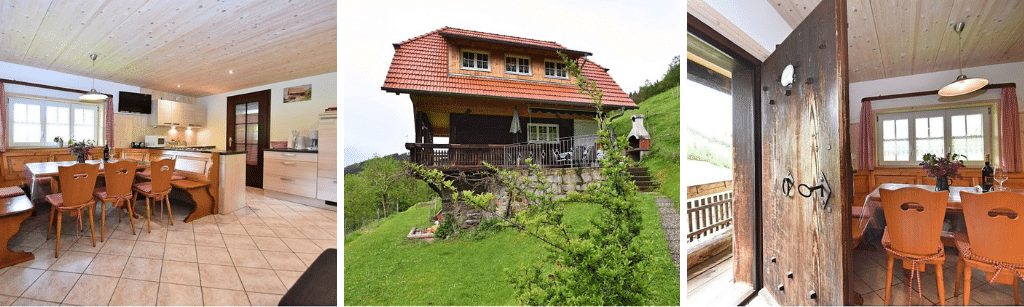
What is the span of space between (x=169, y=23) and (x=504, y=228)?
338 cm

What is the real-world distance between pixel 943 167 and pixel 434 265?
126 inches

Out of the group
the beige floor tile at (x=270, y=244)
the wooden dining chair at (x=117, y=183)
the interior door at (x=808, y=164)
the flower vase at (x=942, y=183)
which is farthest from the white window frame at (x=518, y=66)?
the wooden dining chair at (x=117, y=183)

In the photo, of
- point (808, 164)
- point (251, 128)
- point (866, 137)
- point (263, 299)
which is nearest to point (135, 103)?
point (251, 128)

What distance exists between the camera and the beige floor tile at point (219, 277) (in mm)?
1703

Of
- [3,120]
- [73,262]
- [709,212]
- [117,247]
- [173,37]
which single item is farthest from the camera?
[173,37]

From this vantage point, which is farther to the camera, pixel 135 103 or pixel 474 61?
pixel 135 103

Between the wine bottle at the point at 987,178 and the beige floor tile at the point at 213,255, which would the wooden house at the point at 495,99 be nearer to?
the beige floor tile at the point at 213,255

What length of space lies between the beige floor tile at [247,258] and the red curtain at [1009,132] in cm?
463

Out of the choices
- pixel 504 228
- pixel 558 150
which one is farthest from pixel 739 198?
pixel 504 228

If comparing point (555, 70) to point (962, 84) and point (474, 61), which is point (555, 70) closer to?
point (474, 61)

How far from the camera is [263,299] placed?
1.62 metres

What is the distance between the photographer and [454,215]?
129 centimetres

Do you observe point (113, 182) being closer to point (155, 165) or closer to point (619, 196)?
point (155, 165)

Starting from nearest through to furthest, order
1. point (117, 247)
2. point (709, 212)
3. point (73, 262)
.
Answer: point (709, 212) < point (73, 262) < point (117, 247)
